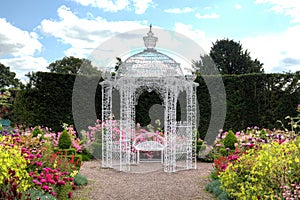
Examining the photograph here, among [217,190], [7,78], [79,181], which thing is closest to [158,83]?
[79,181]

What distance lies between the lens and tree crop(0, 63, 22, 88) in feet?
85.7

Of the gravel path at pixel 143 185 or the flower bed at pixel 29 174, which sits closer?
the flower bed at pixel 29 174

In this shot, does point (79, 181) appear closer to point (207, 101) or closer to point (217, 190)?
point (217, 190)

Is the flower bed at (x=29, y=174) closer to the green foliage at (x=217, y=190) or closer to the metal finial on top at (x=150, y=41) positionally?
the green foliage at (x=217, y=190)

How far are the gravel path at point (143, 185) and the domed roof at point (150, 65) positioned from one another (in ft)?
7.75

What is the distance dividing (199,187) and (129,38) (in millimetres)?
5621

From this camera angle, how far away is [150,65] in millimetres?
8594

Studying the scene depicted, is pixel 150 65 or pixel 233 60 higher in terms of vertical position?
pixel 233 60

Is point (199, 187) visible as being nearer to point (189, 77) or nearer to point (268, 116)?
point (189, 77)

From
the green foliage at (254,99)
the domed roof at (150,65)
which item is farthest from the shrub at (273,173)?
the green foliage at (254,99)

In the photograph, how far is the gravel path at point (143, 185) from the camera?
5.80 meters

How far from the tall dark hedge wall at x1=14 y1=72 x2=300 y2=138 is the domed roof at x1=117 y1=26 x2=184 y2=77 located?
341cm

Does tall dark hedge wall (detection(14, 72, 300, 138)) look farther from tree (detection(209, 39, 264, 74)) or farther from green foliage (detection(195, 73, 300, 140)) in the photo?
tree (detection(209, 39, 264, 74))

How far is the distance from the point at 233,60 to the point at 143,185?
16617 mm
